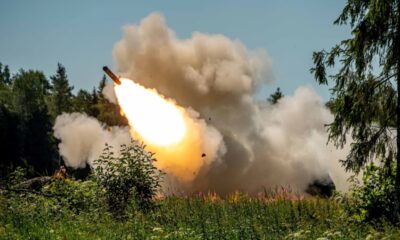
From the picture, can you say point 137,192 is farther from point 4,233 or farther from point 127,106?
point 127,106

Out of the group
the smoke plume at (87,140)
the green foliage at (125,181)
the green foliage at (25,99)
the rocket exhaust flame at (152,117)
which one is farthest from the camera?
the green foliage at (25,99)

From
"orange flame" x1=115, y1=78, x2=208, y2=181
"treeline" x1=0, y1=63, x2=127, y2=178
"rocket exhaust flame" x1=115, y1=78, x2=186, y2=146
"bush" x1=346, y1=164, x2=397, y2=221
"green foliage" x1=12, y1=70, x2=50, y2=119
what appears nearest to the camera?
"bush" x1=346, y1=164, x2=397, y2=221

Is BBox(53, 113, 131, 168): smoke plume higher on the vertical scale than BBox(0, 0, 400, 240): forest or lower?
higher

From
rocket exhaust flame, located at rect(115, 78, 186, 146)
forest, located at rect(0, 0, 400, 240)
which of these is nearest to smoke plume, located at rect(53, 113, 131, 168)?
rocket exhaust flame, located at rect(115, 78, 186, 146)

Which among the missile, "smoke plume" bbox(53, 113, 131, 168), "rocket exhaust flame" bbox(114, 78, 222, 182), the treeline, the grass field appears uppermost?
the treeline

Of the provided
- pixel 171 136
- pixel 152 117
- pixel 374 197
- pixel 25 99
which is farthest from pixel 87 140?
pixel 25 99

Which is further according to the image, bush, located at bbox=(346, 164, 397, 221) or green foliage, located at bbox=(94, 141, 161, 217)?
green foliage, located at bbox=(94, 141, 161, 217)

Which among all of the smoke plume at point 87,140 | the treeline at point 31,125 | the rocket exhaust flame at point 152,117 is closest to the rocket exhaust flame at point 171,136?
the rocket exhaust flame at point 152,117

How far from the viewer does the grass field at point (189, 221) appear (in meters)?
10.9

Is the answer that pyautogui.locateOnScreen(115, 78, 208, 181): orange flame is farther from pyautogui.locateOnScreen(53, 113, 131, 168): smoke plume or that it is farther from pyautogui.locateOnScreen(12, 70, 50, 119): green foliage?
pyautogui.locateOnScreen(12, 70, 50, 119): green foliage

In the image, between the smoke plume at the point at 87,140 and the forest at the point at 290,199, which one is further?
the smoke plume at the point at 87,140

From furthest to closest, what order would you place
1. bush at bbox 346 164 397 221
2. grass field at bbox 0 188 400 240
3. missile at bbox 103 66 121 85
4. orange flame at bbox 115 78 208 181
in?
1. orange flame at bbox 115 78 208 181
2. missile at bbox 103 66 121 85
3. bush at bbox 346 164 397 221
4. grass field at bbox 0 188 400 240

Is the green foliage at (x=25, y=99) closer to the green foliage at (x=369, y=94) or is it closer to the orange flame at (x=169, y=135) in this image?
the orange flame at (x=169, y=135)

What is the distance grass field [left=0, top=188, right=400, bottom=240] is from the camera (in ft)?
35.6
